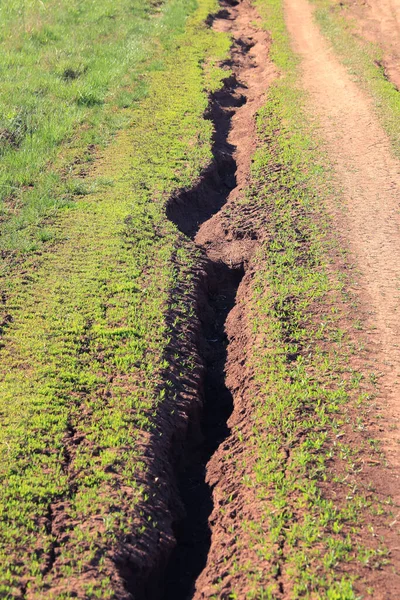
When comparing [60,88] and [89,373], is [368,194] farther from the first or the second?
[60,88]

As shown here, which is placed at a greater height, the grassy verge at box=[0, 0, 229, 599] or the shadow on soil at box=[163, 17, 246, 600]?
the grassy verge at box=[0, 0, 229, 599]

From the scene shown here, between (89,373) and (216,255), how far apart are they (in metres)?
3.06

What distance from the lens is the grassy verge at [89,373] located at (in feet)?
16.3

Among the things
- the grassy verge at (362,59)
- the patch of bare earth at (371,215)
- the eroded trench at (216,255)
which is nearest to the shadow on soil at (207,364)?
the eroded trench at (216,255)

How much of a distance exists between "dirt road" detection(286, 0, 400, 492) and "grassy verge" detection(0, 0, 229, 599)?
2.02 metres

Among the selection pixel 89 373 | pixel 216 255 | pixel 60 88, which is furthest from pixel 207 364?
pixel 60 88

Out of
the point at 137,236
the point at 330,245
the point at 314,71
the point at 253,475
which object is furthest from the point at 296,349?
the point at 314,71

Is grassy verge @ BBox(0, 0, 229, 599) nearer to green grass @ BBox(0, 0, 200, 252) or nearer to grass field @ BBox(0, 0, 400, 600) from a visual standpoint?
grass field @ BBox(0, 0, 400, 600)

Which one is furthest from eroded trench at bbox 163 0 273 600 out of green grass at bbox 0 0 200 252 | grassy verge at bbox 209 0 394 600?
green grass at bbox 0 0 200 252

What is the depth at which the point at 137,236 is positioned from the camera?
8.62m

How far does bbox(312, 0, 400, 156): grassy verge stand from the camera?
41.4 feet

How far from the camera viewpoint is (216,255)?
353 inches

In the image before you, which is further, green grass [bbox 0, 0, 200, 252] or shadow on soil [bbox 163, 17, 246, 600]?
green grass [bbox 0, 0, 200, 252]

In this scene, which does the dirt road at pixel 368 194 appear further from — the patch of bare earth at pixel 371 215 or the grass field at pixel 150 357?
the grass field at pixel 150 357
